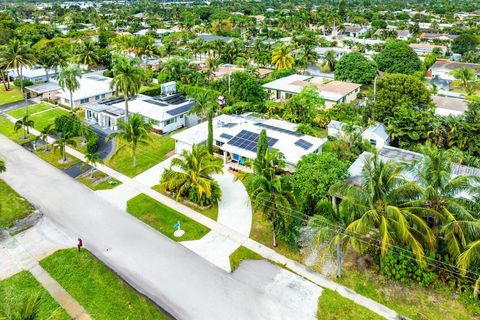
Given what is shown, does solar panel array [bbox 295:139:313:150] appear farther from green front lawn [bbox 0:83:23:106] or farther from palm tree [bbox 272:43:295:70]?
green front lawn [bbox 0:83:23:106]

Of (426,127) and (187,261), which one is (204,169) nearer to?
(187,261)

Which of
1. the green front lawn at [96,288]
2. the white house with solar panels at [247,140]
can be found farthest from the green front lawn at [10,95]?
the green front lawn at [96,288]

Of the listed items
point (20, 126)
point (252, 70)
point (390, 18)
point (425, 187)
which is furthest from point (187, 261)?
point (390, 18)

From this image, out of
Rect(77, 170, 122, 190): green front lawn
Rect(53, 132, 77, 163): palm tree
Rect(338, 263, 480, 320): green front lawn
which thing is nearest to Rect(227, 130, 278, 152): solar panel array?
Rect(77, 170, 122, 190): green front lawn

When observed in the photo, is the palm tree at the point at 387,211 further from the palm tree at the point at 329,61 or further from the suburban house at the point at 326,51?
Result: the suburban house at the point at 326,51

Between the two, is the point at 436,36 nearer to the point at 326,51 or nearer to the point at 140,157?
the point at 326,51

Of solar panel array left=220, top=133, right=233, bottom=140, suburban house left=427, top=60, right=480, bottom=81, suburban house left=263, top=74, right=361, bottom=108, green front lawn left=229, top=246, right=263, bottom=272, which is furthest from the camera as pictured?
suburban house left=427, top=60, right=480, bottom=81

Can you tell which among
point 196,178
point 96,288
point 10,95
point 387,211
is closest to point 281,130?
point 196,178
